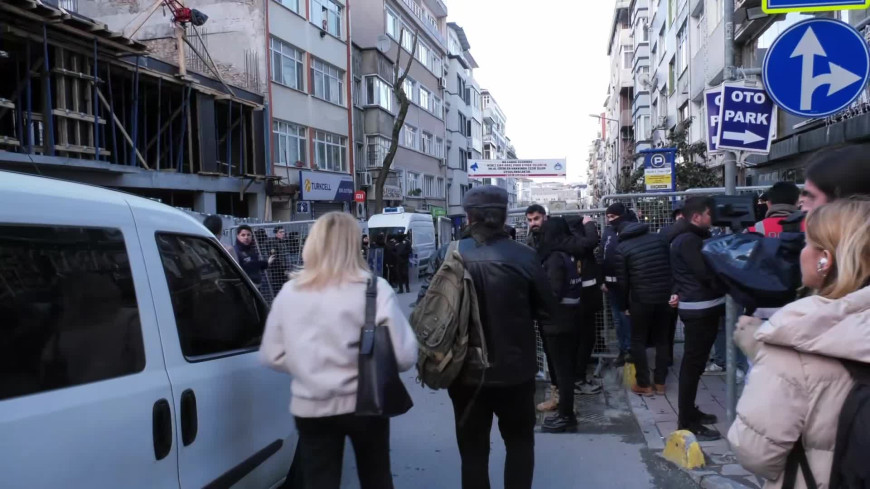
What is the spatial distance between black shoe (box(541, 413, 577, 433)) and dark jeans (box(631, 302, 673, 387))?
118cm

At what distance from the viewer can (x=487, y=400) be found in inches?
135

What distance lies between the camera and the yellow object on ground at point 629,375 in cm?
655

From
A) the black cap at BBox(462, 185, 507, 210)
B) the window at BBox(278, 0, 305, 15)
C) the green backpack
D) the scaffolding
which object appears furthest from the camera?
the window at BBox(278, 0, 305, 15)

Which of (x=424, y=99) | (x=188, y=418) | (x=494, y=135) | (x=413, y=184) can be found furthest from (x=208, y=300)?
(x=494, y=135)

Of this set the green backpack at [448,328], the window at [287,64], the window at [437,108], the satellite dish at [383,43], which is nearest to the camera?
the green backpack at [448,328]

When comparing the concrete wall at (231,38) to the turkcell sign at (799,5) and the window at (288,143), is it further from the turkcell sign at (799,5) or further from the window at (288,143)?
the turkcell sign at (799,5)

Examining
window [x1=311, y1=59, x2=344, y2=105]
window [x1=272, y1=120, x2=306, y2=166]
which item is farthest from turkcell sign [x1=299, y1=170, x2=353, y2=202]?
window [x1=311, y1=59, x2=344, y2=105]

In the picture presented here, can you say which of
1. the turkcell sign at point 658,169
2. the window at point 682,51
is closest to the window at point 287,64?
the window at point 682,51

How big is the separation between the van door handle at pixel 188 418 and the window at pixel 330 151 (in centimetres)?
2501

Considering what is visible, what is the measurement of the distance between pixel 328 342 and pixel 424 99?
40.6 metres

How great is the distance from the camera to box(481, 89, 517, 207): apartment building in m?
73.7

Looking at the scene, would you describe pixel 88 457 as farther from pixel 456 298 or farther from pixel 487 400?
pixel 487 400

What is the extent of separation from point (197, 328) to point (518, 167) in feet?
90.0

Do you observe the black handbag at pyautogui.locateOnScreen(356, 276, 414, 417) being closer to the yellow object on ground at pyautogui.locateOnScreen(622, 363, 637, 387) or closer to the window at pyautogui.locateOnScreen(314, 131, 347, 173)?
the yellow object on ground at pyautogui.locateOnScreen(622, 363, 637, 387)
